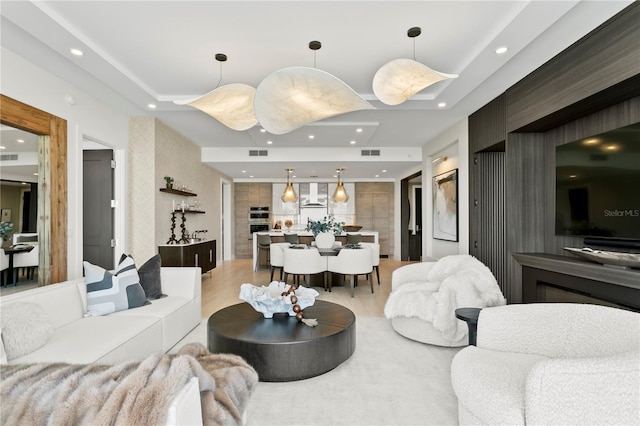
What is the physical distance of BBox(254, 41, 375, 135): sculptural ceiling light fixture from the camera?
252cm

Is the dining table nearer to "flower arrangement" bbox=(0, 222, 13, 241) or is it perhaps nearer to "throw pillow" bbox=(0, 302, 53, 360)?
"flower arrangement" bbox=(0, 222, 13, 241)

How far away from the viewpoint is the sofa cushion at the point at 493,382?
1.41 m

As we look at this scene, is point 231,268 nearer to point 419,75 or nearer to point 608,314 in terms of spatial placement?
point 419,75

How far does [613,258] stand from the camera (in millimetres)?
2551

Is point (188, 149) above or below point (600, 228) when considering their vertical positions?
above

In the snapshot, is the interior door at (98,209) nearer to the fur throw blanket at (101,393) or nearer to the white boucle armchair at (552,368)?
the fur throw blanket at (101,393)

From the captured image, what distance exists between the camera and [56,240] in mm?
3578

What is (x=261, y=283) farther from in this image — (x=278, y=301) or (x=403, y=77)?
(x=403, y=77)

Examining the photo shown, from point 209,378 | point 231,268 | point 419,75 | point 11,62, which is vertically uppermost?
point 11,62

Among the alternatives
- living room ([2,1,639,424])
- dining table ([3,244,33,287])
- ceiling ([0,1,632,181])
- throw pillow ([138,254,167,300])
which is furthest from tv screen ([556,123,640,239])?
dining table ([3,244,33,287])

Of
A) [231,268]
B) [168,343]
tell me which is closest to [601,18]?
[168,343]

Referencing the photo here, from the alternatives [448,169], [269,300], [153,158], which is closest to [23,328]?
[269,300]

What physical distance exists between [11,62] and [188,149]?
339 centimetres

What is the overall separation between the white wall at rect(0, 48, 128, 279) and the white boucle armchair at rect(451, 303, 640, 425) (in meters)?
4.17
